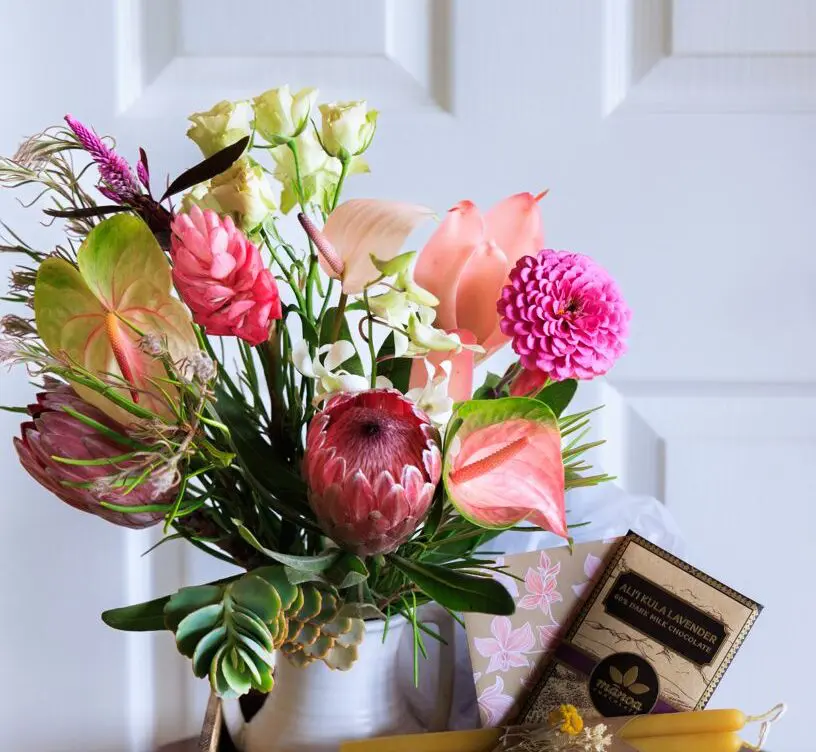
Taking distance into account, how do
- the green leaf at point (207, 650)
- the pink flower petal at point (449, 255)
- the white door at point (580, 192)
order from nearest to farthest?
the green leaf at point (207, 650), the pink flower petal at point (449, 255), the white door at point (580, 192)

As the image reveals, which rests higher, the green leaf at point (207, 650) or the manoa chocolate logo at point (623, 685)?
the green leaf at point (207, 650)

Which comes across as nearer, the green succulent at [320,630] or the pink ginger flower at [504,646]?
the green succulent at [320,630]

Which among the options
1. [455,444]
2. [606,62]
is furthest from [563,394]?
[606,62]

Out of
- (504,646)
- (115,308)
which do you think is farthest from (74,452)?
(504,646)

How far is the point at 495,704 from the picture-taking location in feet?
1.91

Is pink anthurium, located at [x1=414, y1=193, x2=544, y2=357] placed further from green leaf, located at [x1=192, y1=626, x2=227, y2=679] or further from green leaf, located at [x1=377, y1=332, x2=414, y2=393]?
green leaf, located at [x1=192, y1=626, x2=227, y2=679]

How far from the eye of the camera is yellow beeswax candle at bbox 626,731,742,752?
21.4 inches

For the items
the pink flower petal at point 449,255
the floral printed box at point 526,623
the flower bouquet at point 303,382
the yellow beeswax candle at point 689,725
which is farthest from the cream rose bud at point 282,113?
the yellow beeswax candle at point 689,725

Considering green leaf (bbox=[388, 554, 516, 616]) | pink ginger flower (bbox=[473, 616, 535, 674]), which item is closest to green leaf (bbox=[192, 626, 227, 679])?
green leaf (bbox=[388, 554, 516, 616])

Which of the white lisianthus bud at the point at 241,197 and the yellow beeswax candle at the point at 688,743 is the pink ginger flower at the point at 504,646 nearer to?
the yellow beeswax candle at the point at 688,743

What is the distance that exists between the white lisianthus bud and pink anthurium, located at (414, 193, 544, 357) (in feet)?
0.33

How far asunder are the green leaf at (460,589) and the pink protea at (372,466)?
4 centimetres

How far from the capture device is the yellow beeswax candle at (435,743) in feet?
1.79

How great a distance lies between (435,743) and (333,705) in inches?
2.7
